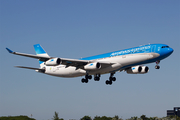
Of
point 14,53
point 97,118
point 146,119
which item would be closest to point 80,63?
point 14,53

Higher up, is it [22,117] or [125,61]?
[125,61]

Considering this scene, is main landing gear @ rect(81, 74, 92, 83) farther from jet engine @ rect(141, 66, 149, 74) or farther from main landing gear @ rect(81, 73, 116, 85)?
jet engine @ rect(141, 66, 149, 74)

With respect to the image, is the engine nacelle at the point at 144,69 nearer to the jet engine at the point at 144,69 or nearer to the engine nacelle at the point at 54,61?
the jet engine at the point at 144,69

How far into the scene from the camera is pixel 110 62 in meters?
55.2

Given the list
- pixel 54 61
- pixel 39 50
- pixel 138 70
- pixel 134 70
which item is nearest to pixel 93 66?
pixel 54 61

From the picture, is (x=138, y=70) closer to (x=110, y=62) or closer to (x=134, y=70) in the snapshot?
(x=134, y=70)

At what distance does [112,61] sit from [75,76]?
473 inches

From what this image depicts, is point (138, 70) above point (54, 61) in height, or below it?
below

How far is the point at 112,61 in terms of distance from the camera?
54875mm

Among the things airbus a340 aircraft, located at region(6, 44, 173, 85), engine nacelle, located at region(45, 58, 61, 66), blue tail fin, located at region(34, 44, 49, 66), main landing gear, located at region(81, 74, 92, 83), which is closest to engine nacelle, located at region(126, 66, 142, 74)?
airbus a340 aircraft, located at region(6, 44, 173, 85)

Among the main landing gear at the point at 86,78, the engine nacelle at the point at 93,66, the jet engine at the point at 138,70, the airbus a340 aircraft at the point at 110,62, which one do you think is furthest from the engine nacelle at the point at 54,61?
the jet engine at the point at 138,70

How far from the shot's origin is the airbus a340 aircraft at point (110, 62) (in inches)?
2000

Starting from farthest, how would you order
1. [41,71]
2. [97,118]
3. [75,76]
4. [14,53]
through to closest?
[97,118]
[41,71]
[75,76]
[14,53]

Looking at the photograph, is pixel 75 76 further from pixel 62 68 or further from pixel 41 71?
pixel 41 71
